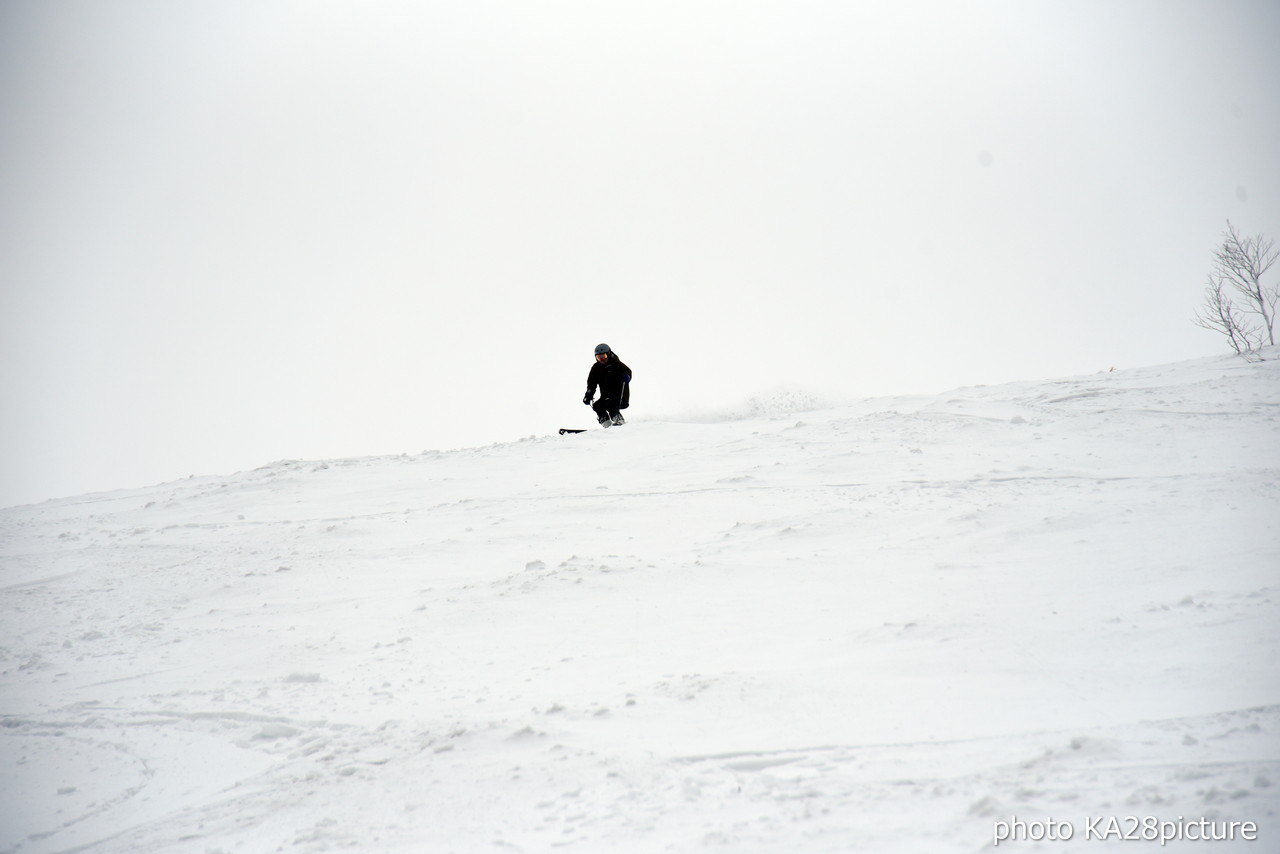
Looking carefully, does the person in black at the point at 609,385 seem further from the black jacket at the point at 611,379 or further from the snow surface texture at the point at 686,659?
the snow surface texture at the point at 686,659

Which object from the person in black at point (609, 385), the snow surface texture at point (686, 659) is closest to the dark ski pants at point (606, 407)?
the person in black at point (609, 385)

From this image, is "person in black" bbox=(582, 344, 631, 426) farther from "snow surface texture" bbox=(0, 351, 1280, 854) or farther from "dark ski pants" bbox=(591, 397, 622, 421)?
"snow surface texture" bbox=(0, 351, 1280, 854)

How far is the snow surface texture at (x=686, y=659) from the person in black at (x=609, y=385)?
4.25m

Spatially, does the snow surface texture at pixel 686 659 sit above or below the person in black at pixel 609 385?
below

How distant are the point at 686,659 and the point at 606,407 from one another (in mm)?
8423

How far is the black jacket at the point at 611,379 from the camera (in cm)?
1220

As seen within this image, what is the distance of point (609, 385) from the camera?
12289 mm

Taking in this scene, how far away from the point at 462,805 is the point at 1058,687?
217 cm

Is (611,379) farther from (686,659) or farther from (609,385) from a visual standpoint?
(686,659)

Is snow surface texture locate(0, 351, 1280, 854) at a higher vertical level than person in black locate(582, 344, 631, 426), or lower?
lower

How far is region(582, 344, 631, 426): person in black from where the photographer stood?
12.2 metres

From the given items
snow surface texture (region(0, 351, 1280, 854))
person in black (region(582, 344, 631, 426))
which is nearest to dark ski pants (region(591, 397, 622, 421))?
person in black (region(582, 344, 631, 426))

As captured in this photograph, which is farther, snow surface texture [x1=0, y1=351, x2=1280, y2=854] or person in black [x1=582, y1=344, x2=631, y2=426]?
person in black [x1=582, y1=344, x2=631, y2=426]

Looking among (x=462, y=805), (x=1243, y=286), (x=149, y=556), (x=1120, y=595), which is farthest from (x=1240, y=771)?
(x=1243, y=286)
